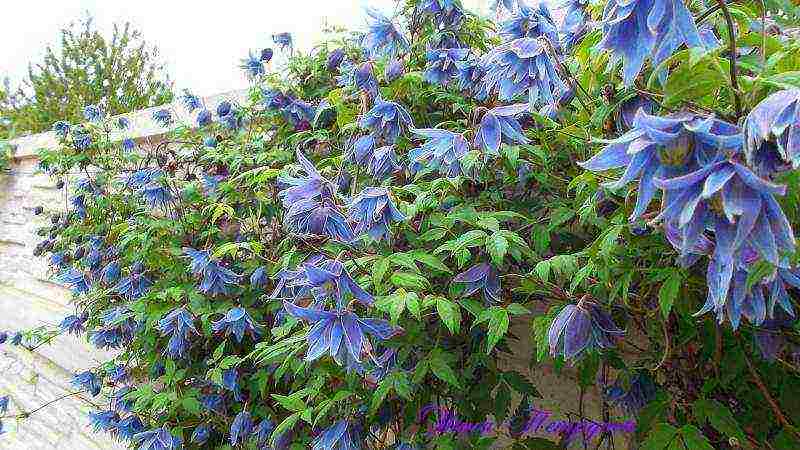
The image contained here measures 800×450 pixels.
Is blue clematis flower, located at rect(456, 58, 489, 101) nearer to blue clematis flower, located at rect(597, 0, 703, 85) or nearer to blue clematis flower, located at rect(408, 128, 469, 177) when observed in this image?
blue clematis flower, located at rect(408, 128, 469, 177)

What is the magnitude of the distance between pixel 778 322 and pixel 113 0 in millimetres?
6507

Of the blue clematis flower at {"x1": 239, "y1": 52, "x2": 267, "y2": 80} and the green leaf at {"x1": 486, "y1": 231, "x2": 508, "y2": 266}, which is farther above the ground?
the blue clematis flower at {"x1": 239, "y1": 52, "x2": 267, "y2": 80}

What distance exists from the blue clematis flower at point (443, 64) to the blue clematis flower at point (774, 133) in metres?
1.06

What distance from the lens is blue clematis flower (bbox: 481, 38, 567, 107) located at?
3.18 ft

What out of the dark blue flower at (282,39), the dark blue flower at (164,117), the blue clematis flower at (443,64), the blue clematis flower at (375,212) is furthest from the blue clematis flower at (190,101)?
the blue clematis flower at (375,212)

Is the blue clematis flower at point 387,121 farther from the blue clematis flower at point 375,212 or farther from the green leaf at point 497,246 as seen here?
the green leaf at point 497,246

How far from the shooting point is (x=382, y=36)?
148cm

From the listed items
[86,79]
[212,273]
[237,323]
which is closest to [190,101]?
[212,273]

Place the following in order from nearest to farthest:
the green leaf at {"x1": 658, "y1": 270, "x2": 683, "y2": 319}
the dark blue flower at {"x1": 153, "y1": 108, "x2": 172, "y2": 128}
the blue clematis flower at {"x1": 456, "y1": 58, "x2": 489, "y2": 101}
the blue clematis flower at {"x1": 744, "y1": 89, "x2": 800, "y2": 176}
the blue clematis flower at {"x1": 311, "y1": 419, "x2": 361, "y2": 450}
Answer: the blue clematis flower at {"x1": 744, "y1": 89, "x2": 800, "y2": 176} < the green leaf at {"x1": 658, "y1": 270, "x2": 683, "y2": 319} < the blue clematis flower at {"x1": 311, "y1": 419, "x2": 361, "y2": 450} < the blue clematis flower at {"x1": 456, "y1": 58, "x2": 489, "y2": 101} < the dark blue flower at {"x1": 153, "y1": 108, "x2": 172, "y2": 128}

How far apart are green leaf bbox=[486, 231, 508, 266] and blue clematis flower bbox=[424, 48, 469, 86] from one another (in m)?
0.61

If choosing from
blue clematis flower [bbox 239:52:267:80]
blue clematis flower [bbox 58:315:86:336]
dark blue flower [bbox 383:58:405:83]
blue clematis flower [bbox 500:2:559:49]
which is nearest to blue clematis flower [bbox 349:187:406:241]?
blue clematis flower [bbox 500:2:559:49]

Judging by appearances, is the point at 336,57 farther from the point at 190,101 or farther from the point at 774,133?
the point at 774,133

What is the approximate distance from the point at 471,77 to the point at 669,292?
2.63 feet

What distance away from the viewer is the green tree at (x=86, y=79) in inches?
213
